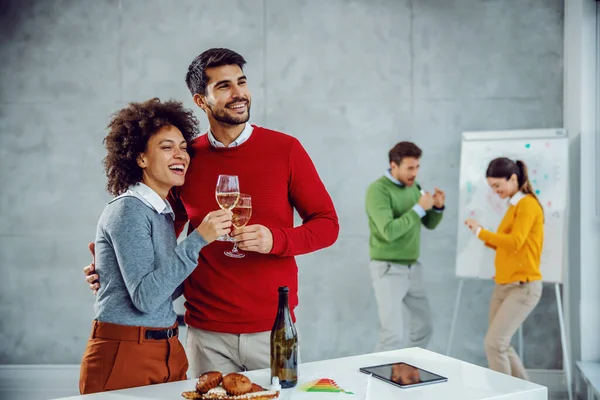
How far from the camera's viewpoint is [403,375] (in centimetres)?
178

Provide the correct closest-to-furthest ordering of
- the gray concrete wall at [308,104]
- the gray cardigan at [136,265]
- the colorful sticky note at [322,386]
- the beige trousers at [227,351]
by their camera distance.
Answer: the colorful sticky note at [322,386] → the gray cardigan at [136,265] → the beige trousers at [227,351] → the gray concrete wall at [308,104]

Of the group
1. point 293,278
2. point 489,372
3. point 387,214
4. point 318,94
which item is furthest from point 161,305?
point 318,94

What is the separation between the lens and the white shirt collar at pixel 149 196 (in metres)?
1.95

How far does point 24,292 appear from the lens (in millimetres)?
4746

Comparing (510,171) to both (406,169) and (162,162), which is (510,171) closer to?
(406,169)

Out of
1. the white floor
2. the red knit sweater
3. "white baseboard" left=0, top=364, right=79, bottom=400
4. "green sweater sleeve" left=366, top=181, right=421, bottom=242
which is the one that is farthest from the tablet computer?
"white baseboard" left=0, top=364, right=79, bottom=400

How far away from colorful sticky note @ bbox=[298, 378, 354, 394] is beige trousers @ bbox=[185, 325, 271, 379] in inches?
16.6

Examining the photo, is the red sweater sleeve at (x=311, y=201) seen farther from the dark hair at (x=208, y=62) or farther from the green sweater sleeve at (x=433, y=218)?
the green sweater sleeve at (x=433, y=218)

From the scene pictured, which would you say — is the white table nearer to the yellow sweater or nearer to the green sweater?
the yellow sweater

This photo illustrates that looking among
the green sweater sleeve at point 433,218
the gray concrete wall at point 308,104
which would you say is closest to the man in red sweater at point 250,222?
the green sweater sleeve at point 433,218

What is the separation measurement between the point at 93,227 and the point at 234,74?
2.90 meters

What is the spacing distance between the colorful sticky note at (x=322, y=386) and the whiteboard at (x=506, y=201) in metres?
2.61

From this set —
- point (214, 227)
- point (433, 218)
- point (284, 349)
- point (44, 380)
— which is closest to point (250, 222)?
point (214, 227)

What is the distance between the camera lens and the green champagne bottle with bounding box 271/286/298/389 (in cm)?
170
